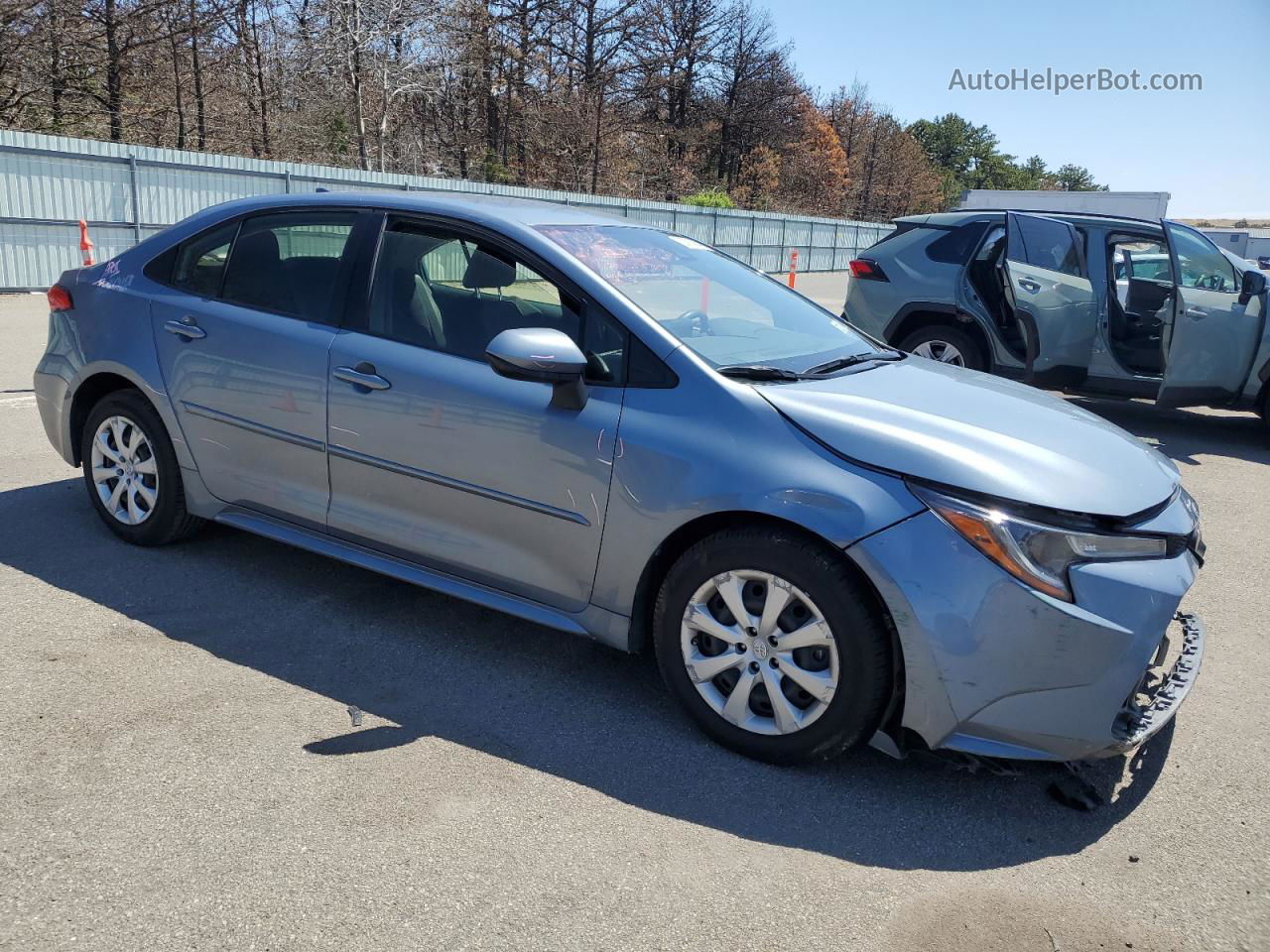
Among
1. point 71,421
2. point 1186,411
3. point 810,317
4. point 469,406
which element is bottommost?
point 1186,411

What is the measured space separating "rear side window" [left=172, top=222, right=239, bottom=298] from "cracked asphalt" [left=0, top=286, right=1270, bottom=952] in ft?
4.29

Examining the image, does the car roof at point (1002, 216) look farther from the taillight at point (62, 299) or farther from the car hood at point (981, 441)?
the taillight at point (62, 299)

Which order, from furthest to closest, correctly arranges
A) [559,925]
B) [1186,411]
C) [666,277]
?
[1186,411] < [666,277] < [559,925]

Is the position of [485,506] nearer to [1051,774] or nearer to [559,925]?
[559,925]

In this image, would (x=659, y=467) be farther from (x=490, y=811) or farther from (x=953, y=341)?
(x=953, y=341)

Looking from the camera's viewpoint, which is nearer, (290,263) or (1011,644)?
(1011,644)

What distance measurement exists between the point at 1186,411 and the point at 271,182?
631 inches

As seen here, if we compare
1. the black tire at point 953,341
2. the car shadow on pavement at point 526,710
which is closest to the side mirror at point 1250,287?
the black tire at point 953,341

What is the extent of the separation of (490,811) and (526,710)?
62 cm

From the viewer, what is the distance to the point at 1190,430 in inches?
Result: 382

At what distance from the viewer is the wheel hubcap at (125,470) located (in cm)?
455

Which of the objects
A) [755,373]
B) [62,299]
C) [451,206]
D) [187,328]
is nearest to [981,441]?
[755,373]

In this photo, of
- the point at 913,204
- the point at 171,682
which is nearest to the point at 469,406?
the point at 171,682

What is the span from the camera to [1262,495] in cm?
716
